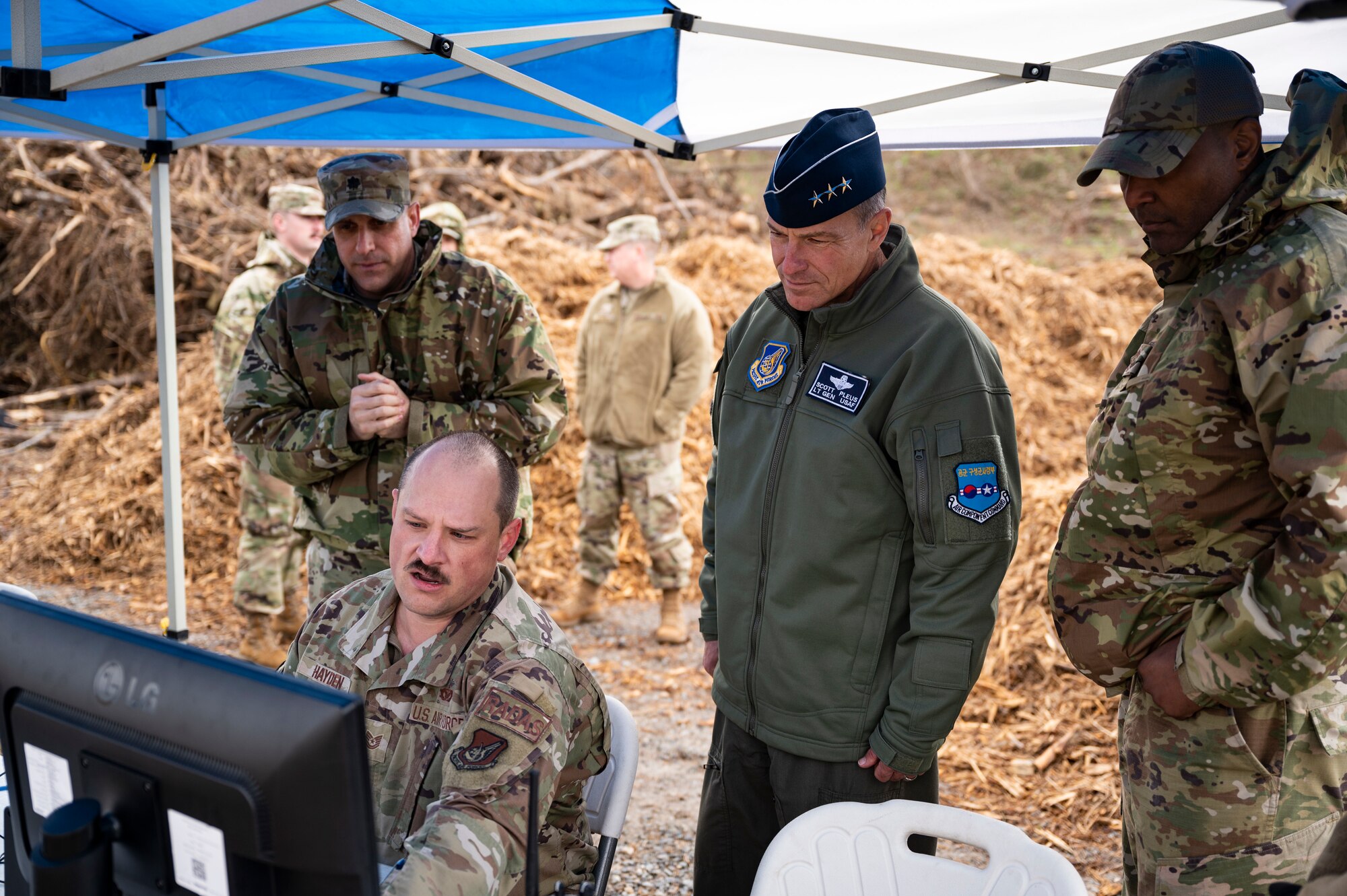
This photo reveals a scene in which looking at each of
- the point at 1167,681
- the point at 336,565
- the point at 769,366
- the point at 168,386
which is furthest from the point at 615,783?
the point at 168,386

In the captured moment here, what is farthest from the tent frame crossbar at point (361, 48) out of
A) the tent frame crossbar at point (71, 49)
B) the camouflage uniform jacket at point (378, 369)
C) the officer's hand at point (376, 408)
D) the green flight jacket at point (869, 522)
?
the green flight jacket at point (869, 522)

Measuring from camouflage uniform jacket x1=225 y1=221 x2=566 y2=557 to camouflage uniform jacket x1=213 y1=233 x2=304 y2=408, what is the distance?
238 cm

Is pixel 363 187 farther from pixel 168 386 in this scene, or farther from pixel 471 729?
pixel 471 729

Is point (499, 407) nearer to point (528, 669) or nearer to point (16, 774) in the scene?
point (528, 669)

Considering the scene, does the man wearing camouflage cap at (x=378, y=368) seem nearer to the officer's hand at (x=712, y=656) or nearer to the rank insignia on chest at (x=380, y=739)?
the officer's hand at (x=712, y=656)

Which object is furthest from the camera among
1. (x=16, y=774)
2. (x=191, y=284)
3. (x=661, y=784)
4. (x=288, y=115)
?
(x=191, y=284)

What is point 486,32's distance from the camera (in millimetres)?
2977

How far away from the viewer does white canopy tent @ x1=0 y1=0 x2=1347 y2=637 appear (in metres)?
2.86

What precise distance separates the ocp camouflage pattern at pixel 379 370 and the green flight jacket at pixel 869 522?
1.14 metres

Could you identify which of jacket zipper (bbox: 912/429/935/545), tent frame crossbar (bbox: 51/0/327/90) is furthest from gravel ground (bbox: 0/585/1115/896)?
tent frame crossbar (bbox: 51/0/327/90)

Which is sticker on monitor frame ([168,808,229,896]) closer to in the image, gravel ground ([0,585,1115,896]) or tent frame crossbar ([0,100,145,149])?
gravel ground ([0,585,1115,896])

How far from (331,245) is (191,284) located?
670 centimetres

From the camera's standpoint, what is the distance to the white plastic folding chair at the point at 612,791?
224 cm

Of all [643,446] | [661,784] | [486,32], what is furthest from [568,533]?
[486,32]
